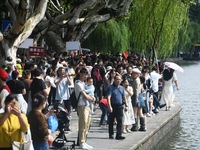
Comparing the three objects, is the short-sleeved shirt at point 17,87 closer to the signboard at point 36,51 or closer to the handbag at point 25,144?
the handbag at point 25,144

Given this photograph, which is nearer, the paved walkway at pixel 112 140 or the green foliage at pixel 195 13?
the paved walkway at pixel 112 140

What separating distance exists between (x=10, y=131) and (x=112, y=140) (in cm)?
702

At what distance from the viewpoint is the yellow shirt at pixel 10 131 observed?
995 centimetres

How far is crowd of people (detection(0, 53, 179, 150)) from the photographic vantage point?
1005 centimetres

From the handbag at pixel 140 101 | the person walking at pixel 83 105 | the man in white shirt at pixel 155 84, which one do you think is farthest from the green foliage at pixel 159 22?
the person walking at pixel 83 105

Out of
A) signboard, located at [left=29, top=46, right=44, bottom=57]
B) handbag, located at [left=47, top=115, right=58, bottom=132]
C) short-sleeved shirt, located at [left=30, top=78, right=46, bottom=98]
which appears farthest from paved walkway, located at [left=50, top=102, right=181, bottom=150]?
handbag, located at [left=47, top=115, right=58, bottom=132]

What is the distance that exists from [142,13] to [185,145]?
18.0m

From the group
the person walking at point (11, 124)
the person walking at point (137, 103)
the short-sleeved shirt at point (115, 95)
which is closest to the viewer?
the person walking at point (11, 124)

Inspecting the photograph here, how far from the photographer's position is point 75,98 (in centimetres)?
1519

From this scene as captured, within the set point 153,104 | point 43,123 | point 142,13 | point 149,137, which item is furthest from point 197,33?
point 43,123

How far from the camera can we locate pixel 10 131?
32.8ft

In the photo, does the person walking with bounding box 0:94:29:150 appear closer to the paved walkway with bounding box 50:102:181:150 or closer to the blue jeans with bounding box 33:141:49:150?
the blue jeans with bounding box 33:141:49:150

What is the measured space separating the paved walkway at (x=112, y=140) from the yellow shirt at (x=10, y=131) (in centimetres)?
541

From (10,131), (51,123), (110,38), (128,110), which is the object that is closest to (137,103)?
(128,110)
